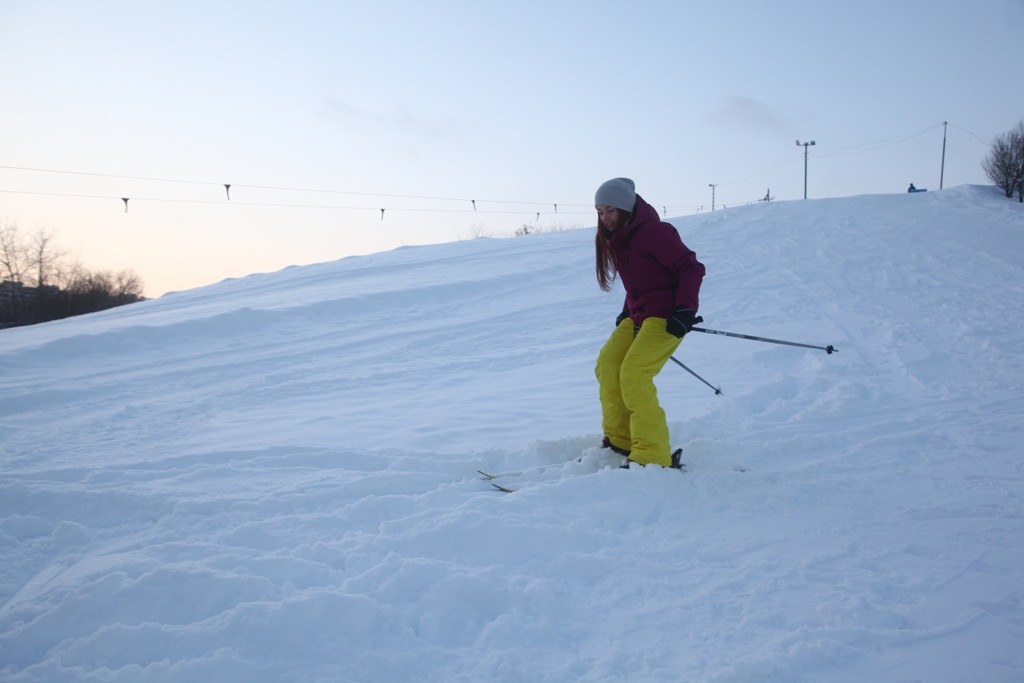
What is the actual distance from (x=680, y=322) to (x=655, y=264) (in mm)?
438

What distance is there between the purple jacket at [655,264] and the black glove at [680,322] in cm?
4

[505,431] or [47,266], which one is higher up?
[47,266]

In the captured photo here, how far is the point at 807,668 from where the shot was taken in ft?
7.38

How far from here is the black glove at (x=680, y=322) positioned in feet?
12.9

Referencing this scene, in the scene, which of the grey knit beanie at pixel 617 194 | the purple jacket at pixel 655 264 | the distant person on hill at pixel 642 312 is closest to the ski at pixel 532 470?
the distant person on hill at pixel 642 312

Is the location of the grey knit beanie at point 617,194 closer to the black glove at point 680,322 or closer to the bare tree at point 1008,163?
the black glove at point 680,322

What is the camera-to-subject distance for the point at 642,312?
4207 millimetres

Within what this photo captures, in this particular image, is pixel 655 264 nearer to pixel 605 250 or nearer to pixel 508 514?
pixel 605 250

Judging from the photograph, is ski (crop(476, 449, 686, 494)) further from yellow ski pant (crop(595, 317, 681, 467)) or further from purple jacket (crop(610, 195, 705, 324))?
purple jacket (crop(610, 195, 705, 324))

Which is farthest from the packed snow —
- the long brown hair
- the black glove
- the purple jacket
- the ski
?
the long brown hair

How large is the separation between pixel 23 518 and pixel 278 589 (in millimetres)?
1783

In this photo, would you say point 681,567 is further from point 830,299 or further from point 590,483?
point 830,299

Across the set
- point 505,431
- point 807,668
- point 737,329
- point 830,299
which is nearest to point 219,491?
point 505,431

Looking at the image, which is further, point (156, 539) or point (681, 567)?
point (156, 539)
